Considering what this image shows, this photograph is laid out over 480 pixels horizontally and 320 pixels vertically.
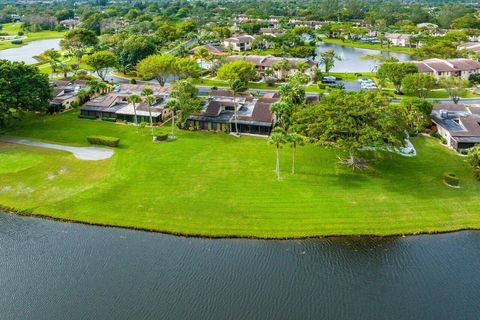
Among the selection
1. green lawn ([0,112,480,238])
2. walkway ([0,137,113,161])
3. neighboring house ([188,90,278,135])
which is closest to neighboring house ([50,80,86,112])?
walkway ([0,137,113,161])

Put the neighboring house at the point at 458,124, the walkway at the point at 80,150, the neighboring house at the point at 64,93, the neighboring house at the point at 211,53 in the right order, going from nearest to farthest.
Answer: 1. the walkway at the point at 80,150
2. the neighboring house at the point at 458,124
3. the neighboring house at the point at 64,93
4. the neighboring house at the point at 211,53

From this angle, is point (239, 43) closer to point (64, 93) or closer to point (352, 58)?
point (352, 58)

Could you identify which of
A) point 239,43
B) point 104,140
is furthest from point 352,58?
point 104,140

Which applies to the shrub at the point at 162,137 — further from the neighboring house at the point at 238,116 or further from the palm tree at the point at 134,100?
the palm tree at the point at 134,100

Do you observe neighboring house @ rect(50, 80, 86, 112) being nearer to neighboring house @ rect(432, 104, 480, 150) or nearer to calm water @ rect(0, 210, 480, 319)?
calm water @ rect(0, 210, 480, 319)

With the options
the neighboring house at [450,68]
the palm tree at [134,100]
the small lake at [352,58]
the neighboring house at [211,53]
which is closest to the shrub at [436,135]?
the neighboring house at [450,68]

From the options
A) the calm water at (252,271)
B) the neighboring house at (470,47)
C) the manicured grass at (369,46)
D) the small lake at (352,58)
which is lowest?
the calm water at (252,271)

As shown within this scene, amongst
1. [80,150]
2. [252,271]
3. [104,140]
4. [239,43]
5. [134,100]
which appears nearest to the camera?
[252,271]
